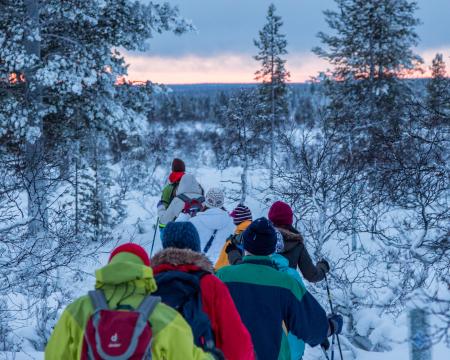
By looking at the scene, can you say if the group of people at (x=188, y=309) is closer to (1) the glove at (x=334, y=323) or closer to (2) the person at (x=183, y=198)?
(1) the glove at (x=334, y=323)

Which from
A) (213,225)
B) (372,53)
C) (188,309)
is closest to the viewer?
(188,309)

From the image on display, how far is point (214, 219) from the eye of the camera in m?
6.53

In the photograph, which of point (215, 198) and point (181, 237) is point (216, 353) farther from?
point (215, 198)

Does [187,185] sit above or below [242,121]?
below

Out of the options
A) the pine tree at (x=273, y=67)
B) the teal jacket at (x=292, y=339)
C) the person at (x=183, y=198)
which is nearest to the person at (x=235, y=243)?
the teal jacket at (x=292, y=339)

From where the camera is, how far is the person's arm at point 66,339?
8.19 feet

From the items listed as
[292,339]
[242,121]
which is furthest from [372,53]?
[292,339]

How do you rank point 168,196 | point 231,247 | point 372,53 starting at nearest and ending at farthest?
point 231,247 → point 168,196 → point 372,53

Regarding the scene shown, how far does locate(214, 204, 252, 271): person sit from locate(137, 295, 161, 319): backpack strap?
2795 mm

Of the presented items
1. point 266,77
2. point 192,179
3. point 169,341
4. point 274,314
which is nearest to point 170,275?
point 169,341

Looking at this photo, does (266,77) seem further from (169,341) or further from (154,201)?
(169,341)

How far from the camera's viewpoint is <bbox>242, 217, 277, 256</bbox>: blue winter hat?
3613 millimetres

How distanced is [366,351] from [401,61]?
51.2 feet

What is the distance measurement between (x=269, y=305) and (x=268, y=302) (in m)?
0.02
